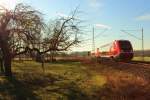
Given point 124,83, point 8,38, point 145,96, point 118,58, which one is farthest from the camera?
point 118,58

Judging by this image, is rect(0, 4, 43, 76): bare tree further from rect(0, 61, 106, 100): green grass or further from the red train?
the red train

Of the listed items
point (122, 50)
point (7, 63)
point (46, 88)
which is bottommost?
point (46, 88)

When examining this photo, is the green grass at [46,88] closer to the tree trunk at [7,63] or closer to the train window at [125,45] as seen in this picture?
the tree trunk at [7,63]

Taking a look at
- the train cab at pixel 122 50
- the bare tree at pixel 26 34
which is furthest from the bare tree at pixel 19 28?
the train cab at pixel 122 50

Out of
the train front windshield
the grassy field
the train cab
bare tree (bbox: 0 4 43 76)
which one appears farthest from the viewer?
the train front windshield

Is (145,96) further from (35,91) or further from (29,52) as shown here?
(29,52)

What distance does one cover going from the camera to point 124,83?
20562 mm

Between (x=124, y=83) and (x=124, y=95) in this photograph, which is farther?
(x=124, y=83)

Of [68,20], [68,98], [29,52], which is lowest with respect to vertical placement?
[68,98]

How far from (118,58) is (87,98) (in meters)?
25.0

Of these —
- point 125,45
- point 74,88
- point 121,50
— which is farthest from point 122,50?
point 74,88

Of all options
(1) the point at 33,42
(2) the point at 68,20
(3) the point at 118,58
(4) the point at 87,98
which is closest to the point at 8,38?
(1) the point at 33,42

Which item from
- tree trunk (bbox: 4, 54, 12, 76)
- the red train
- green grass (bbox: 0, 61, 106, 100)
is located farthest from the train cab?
tree trunk (bbox: 4, 54, 12, 76)

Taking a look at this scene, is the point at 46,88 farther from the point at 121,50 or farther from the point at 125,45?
the point at 125,45
